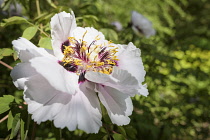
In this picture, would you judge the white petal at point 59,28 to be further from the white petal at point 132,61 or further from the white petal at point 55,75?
the white petal at point 132,61

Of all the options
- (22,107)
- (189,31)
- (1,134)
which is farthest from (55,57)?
(189,31)

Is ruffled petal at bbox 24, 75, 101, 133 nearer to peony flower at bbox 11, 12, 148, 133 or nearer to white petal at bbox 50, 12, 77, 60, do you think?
peony flower at bbox 11, 12, 148, 133

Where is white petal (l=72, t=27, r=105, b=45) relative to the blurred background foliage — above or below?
above

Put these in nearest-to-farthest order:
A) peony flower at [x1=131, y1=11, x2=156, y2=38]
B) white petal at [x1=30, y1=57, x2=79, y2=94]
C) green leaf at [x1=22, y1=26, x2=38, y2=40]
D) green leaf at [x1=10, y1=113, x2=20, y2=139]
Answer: white petal at [x1=30, y1=57, x2=79, y2=94]
green leaf at [x1=10, y1=113, x2=20, y2=139]
green leaf at [x1=22, y1=26, x2=38, y2=40]
peony flower at [x1=131, y1=11, x2=156, y2=38]

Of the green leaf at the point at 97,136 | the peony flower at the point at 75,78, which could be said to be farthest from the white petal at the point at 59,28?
the green leaf at the point at 97,136

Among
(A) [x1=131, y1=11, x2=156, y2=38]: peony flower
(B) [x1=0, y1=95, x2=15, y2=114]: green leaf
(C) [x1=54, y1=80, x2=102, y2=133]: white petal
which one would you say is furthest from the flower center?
(A) [x1=131, y1=11, x2=156, y2=38]: peony flower

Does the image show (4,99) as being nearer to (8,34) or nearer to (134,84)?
(134,84)

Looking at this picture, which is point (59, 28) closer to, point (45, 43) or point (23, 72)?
point (45, 43)
